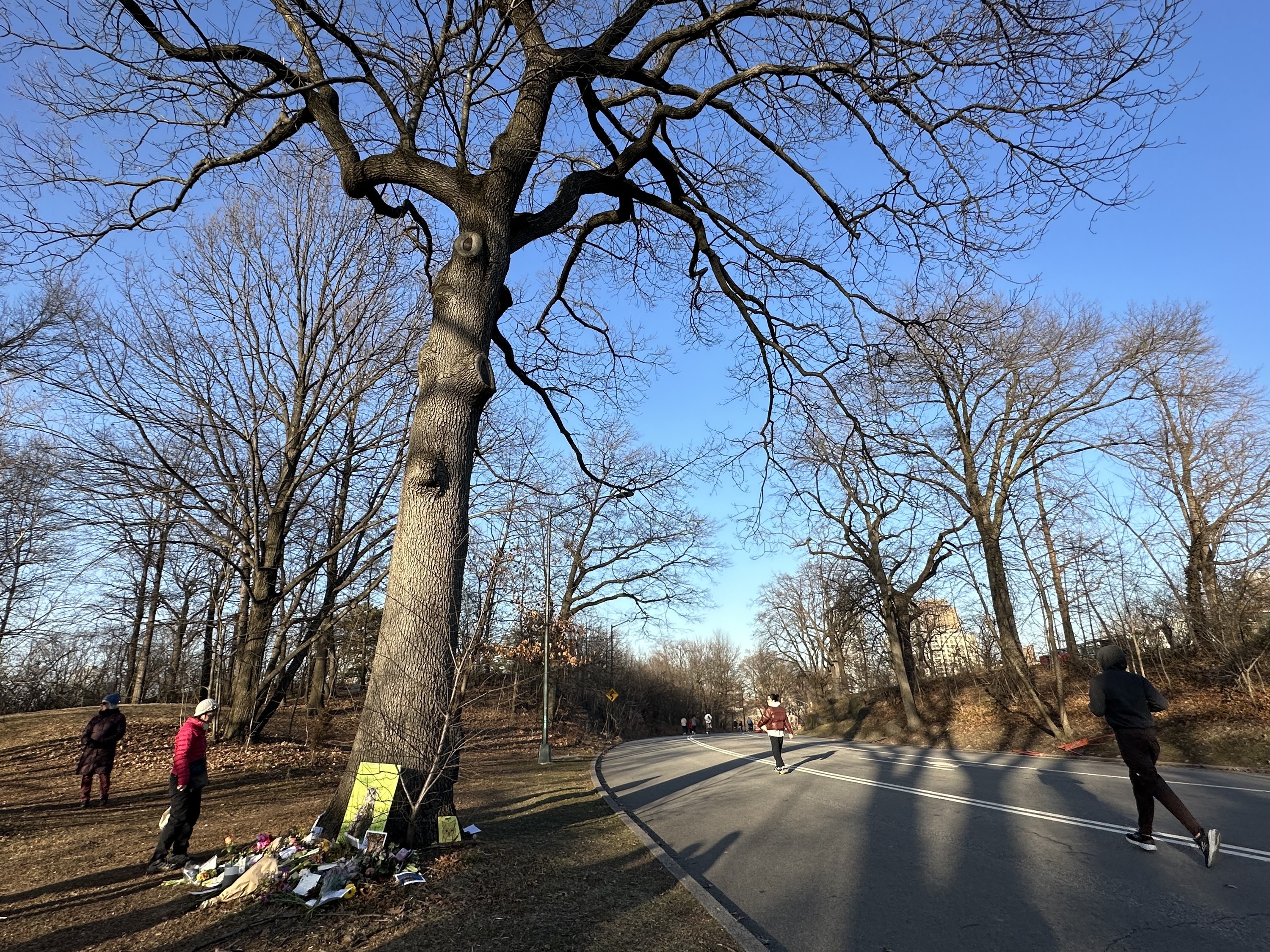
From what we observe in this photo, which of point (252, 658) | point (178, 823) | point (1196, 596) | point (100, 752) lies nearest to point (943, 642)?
point (1196, 596)

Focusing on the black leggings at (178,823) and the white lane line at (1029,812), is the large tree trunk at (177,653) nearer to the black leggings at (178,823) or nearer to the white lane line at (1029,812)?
the black leggings at (178,823)

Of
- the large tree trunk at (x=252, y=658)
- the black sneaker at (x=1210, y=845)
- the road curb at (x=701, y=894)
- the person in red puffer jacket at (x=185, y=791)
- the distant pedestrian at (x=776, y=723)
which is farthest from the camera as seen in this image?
the large tree trunk at (x=252, y=658)

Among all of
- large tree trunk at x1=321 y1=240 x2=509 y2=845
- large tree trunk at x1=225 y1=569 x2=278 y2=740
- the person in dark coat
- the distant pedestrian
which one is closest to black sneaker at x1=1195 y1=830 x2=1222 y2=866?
large tree trunk at x1=321 y1=240 x2=509 y2=845

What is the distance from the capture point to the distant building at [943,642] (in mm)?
28234

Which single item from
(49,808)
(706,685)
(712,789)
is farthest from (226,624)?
(706,685)

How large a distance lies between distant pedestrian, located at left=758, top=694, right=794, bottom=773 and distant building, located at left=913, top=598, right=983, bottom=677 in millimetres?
13703

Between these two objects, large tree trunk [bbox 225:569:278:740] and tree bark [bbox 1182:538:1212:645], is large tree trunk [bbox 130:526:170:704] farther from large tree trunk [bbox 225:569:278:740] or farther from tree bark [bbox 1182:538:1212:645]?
tree bark [bbox 1182:538:1212:645]

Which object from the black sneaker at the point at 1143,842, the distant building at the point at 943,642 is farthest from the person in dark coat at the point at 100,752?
the distant building at the point at 943,642

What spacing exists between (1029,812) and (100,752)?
1363 centimetres

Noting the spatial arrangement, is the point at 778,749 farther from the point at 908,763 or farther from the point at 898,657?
the point at 898,657

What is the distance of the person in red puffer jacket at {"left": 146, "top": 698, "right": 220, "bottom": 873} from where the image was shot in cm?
606

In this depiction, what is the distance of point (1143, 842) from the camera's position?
563 cm

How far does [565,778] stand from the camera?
13.9m

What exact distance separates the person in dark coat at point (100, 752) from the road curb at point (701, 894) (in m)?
8.63
